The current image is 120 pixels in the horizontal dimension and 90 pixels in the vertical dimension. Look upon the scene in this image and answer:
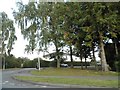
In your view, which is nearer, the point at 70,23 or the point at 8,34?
the point at 70,23

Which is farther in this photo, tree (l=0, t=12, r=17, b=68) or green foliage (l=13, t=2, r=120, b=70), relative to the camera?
tree (l=0, t=12, r=17, b=68)

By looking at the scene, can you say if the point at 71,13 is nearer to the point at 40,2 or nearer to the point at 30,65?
the point at 40,2

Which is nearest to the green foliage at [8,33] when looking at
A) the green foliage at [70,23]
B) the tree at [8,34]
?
the tree at [8,34]

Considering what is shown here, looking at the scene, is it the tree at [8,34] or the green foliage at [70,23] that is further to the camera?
the tree at [8,34]

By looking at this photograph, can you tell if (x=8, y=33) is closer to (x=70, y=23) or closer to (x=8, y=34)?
(x=8, y=34)

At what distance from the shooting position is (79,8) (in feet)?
98.5

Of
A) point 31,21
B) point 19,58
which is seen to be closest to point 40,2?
point 31,21

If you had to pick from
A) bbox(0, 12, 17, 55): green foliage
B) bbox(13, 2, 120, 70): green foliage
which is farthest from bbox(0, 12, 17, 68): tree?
bbox(13, 2, 120, 70): green foliage

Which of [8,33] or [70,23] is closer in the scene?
[70,23]

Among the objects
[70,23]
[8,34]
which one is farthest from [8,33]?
[70,23]

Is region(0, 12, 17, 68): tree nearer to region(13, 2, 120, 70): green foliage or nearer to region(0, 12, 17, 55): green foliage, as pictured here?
region(0, 12, 17, 55): green foliage

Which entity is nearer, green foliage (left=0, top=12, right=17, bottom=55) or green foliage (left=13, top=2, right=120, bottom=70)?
green foliage (left=13, top=2, right=120, bottom=70)

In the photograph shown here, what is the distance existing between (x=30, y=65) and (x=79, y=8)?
39893 millimetres

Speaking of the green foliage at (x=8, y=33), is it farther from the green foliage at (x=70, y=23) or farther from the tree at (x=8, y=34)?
the green foliage at (x=70, y=23)
